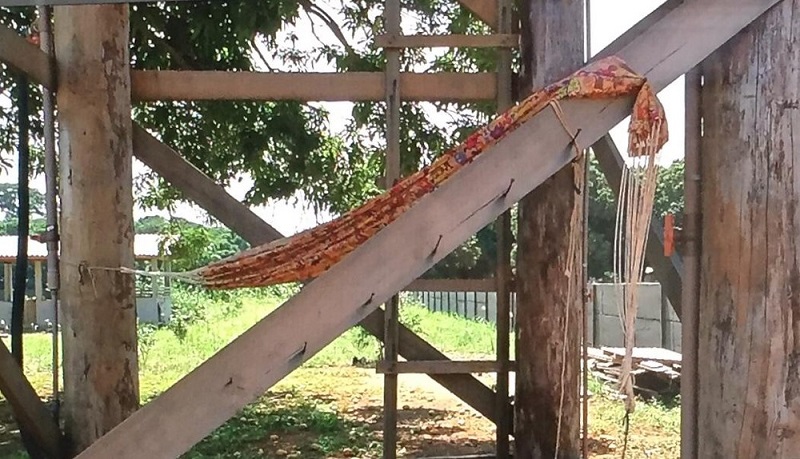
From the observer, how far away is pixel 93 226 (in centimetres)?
301

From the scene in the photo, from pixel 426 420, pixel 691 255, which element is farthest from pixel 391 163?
pixel 426 420

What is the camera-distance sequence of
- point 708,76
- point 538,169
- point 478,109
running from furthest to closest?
point 478,109 < point 708,76 < point 538,169

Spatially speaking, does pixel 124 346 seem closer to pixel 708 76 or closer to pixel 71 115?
pixel 71 115

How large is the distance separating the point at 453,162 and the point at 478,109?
3.37 metres

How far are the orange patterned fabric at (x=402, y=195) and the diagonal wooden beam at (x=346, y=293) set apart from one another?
0.22ft

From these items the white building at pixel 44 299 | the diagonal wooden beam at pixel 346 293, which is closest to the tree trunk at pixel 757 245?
the diagonal wooden beam at pixel 346 293

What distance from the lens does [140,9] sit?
5.14 meters

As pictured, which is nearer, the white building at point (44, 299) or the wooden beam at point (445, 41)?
the wooden beam at point (445, 41)

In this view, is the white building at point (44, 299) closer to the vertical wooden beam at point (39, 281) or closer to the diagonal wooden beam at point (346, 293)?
the vertical wooden beam at point (39, 281)

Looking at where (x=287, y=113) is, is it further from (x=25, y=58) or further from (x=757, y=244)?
(x=757, y=244)

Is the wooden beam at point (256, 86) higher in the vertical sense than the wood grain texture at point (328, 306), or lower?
higher

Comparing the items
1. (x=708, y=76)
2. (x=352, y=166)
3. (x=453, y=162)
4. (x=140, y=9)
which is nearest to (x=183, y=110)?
(x=140, y=9)

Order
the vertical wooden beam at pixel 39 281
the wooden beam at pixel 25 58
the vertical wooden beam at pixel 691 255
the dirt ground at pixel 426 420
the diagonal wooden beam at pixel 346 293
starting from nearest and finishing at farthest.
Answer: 1. the diagonal wooden beam at pixel 346 293
2. the vertical wooden beam at pixel 691 255
3. the wooden beam at pixel 25 58
4. the dirt ground at pixel 426 420
5. the vertical wooden beam at pixel 39 281

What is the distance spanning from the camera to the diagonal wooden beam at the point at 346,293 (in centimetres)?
150
